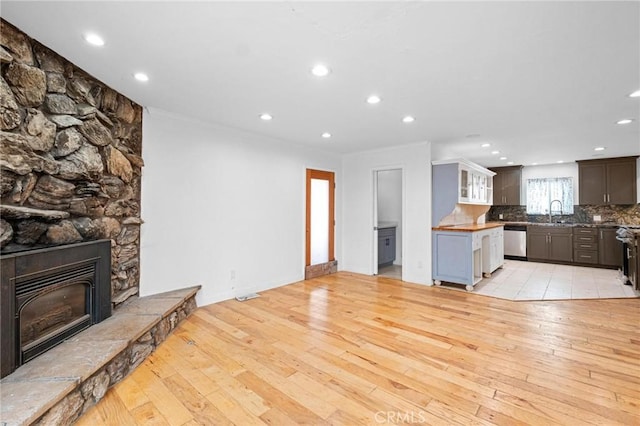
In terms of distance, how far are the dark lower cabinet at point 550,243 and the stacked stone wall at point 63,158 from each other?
315 inches

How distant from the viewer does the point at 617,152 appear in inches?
229

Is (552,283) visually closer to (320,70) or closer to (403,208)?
(403,208)

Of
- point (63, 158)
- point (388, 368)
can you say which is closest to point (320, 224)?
point (388, 368)

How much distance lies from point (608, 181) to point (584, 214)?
35.1 inches

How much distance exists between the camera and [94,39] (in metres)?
1.98

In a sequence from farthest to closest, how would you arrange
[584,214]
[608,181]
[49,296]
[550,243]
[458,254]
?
[584,214] < [550,243] < [608,181] < [458,254] < [49,296]

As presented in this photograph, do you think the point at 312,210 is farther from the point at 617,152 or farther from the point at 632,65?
the point at 617,152

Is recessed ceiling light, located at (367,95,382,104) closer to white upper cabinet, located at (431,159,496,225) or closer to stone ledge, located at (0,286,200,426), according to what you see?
white upper cabinet, located at (431,159,496,225)

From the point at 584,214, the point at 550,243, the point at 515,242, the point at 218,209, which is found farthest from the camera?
the point at 515,242

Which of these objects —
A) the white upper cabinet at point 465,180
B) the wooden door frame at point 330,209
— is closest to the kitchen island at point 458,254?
the white upper cabinet at point 465,180

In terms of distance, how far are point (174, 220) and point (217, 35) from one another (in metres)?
2.30

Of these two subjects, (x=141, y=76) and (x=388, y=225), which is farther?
(x=388, y=225)

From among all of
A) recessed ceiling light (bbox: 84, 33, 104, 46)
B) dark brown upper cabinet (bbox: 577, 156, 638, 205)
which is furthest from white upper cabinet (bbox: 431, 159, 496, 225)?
recessed ceiling light (bbox: 84, 33, 104, 46)

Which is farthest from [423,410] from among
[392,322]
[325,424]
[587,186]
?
[587,186]
